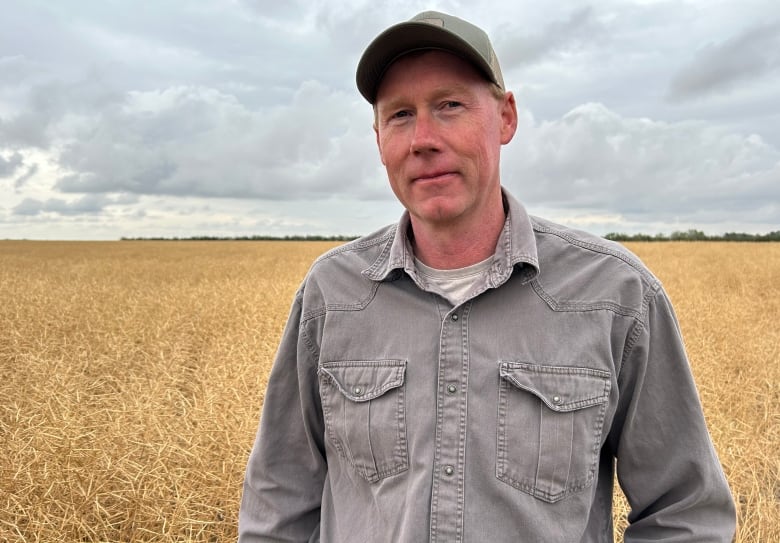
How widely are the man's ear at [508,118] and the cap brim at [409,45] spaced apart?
0.16 meters

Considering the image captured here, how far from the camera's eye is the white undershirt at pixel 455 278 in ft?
5.84

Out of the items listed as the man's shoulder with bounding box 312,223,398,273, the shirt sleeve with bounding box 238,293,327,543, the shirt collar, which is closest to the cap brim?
the shirt collar

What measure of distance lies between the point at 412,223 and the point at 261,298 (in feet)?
31.1

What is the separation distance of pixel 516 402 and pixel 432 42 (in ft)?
3.19

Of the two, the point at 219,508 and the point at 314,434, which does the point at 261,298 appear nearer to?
the point at 219,508

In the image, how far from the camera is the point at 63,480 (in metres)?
3.59

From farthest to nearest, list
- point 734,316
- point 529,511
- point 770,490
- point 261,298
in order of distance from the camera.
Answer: point 261,298 < point 734,316 < point 770,490 < point 529,511

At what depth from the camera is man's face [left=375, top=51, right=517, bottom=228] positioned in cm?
170

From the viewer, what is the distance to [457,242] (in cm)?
179

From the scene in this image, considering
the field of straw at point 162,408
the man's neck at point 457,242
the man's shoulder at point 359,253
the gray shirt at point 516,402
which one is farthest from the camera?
the field of straw at point 162,408

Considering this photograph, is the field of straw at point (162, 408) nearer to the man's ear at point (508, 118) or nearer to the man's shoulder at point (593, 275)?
the man's shoulder at point (593, 275)

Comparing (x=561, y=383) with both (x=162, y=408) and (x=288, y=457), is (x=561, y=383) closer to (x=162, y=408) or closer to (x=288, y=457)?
(x=288, y=457)

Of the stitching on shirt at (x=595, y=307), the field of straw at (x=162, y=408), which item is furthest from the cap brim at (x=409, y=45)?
the field of straw at (x=162, y=408)

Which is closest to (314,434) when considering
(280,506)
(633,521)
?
(280,506)
